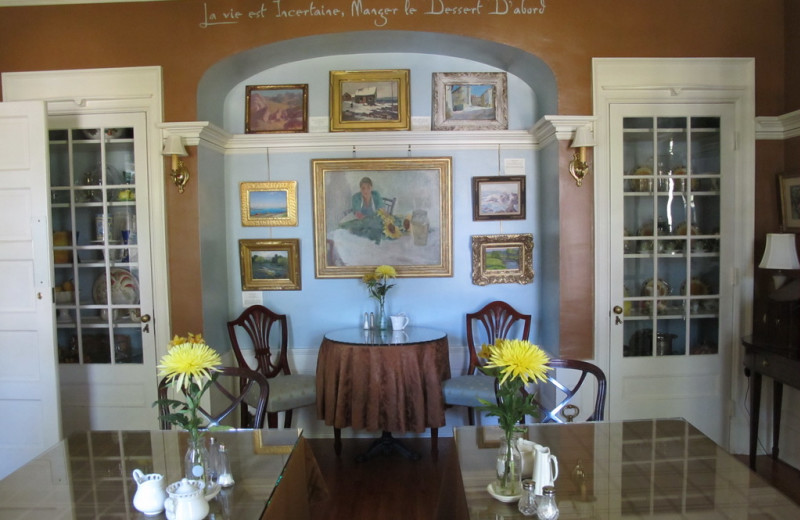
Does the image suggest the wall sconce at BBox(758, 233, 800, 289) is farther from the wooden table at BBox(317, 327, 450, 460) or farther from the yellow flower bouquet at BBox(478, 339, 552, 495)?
the yellow flower bouquet at BBox(478, 339, 552, 495)

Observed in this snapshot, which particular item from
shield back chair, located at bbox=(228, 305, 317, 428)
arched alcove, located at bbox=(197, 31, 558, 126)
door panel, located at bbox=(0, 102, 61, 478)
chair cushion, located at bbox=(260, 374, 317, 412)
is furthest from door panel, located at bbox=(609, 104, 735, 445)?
door panel, located at bbox=(0, 102, 61, 478)

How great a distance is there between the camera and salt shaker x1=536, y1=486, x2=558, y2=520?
138 centimetres

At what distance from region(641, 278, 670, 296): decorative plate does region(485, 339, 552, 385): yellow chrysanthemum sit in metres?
2.47

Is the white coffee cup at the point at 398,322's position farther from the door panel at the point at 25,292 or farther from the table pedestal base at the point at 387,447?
the door panel at the point at 25,292

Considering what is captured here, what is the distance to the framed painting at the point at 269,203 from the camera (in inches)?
160

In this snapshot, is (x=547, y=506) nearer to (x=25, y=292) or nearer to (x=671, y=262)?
(x=671, y=262)

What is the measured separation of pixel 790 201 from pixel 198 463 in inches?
155

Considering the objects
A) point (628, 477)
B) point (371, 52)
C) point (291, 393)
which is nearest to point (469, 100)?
point (371, 52)

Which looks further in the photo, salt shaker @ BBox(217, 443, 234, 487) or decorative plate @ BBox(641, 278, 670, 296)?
decorative plate @ BBox(641, 278, 670, 296)

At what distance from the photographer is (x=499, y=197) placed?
4.04 meters

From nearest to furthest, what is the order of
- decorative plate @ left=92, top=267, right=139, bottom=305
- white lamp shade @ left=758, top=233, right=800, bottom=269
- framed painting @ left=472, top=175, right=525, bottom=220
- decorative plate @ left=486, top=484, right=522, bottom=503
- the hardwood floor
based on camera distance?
decorative plate @ left=486, top=484, right=522, bottom=503
the hardwood floor
white lamp shade @ left=758, top=233, right=800, bottom=269
decorative plate @ left=92, top=267, right=139, bottom=305
framed painting @ left=472, top=175, right=525, bottom=220

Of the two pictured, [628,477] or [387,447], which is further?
[387,447]

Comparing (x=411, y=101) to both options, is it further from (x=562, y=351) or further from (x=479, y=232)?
(x=562, y=351)

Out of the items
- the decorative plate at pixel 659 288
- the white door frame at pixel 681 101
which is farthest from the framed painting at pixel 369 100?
the decorative plate at pixel 659 288
